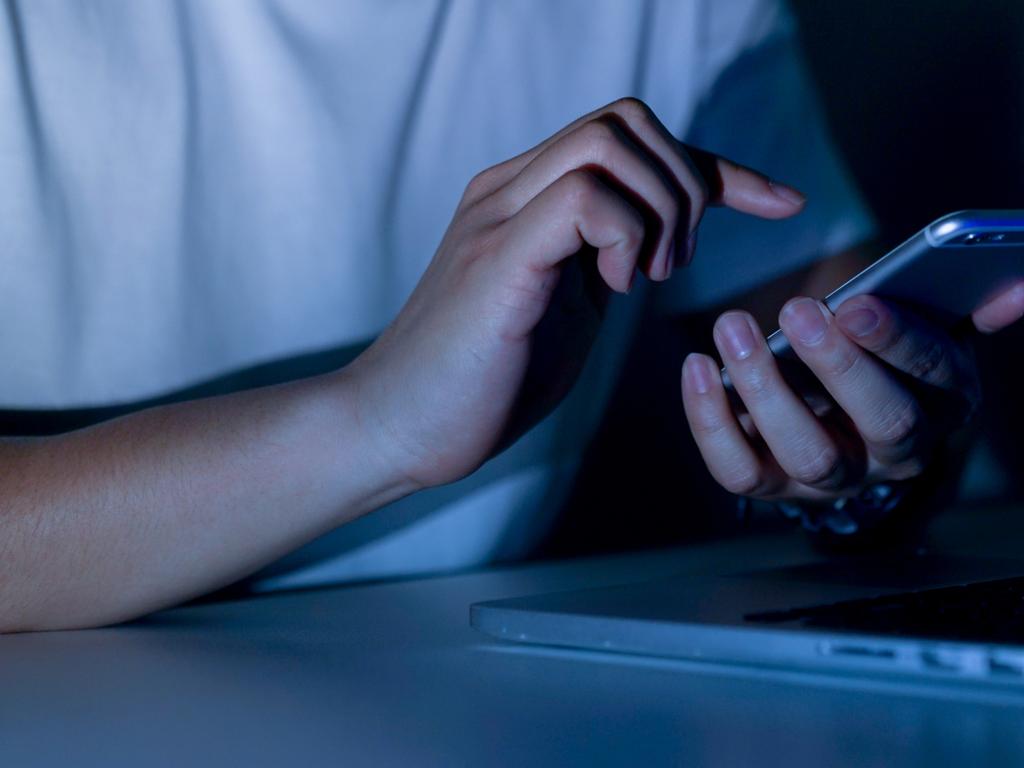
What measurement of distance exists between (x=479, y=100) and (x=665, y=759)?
0.96 m

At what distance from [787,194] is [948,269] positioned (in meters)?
0.13

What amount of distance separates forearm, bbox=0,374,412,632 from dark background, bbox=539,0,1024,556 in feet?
2.11

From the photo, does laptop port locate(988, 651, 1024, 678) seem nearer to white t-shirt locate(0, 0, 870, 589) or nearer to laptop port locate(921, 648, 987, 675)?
laptop port locate(921, 648, 987, 675)

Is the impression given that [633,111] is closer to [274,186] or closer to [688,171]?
[688,171]

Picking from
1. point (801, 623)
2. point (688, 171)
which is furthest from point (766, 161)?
point (801, 623)

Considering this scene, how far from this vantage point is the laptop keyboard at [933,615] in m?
0.49

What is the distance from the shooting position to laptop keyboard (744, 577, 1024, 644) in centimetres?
49

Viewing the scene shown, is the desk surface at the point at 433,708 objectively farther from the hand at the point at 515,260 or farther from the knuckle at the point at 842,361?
the knuckle at the point at 842,361

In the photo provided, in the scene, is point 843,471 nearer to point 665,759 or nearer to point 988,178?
point 665,759

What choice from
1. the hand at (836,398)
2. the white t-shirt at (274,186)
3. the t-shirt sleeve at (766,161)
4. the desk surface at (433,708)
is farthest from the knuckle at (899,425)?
the t-shirt sleeve at (766,161)

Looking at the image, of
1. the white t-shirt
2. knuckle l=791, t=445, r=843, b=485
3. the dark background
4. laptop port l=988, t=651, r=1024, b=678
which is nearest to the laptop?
laptop port l=988, t=651, r=1024, b=678

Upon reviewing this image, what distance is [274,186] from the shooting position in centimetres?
109

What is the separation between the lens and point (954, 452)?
1115 mm

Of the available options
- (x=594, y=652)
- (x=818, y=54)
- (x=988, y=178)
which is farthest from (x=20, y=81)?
(x=988, y=178)
